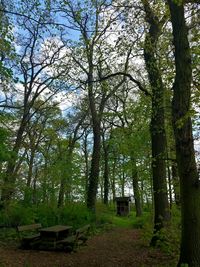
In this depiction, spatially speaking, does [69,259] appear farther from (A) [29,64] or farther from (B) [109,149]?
(B) [109,149]

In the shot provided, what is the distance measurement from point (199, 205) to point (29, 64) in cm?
1995

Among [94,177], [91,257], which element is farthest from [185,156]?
[94,177]

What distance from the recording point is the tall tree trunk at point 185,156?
684cm

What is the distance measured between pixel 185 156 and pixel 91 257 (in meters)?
5.20

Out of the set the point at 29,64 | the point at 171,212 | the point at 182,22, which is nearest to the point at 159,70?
the point at 182,22

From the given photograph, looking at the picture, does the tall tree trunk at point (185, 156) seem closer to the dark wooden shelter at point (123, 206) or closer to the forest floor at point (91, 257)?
the forest floor at point (91, 257)

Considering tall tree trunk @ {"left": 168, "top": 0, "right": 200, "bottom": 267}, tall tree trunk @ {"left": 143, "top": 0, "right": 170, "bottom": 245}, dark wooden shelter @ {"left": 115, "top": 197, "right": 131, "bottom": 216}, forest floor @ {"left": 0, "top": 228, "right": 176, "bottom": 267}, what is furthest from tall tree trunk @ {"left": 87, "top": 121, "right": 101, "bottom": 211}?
tall tree trunk @ {"left": 168, "top": 0, "right": 200, "bottom": 267}

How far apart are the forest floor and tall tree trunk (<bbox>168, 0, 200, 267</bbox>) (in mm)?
1534

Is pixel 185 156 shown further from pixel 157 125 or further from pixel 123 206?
pixel 123 206

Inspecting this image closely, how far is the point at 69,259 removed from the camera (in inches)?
398

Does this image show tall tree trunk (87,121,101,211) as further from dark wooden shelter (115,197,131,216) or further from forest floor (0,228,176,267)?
dark wooden shelter (115,197,131,216)

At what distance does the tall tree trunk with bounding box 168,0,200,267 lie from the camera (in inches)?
269

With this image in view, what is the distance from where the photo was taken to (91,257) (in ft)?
34.0

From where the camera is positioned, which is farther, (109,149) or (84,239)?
(109,149)
